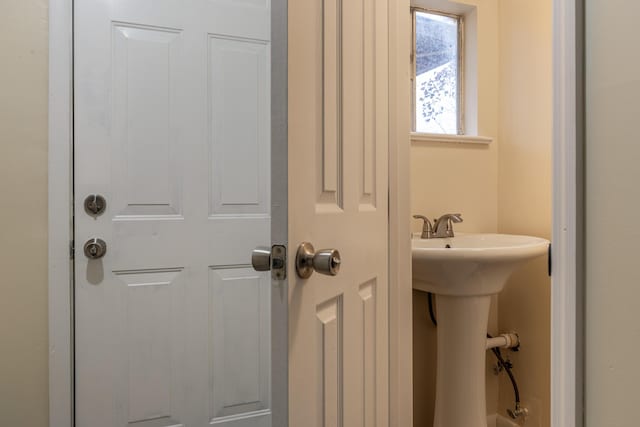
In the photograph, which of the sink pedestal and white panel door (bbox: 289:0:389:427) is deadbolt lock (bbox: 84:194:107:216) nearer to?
white panel door (bbox: 289:0:389:427)

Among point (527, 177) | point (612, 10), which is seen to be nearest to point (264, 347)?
point (527, 177)

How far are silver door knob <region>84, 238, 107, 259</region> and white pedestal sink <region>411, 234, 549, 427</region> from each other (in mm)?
1031

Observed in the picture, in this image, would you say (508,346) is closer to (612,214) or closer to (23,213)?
(612,214)

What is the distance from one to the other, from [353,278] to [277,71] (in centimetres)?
43

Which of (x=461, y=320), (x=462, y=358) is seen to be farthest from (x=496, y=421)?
(x=461, y=320)

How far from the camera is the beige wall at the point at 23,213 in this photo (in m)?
1.35

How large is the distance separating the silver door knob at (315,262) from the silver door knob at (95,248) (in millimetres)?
1059

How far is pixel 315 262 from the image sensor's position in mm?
651

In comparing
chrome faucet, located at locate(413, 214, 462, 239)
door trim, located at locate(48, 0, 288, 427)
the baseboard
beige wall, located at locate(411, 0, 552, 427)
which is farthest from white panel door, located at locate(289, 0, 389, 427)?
door trim, located at locate(48, 0, 288, 427)

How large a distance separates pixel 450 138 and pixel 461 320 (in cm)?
71

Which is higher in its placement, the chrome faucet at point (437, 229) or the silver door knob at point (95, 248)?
the chrome faucet at point (437, 229)

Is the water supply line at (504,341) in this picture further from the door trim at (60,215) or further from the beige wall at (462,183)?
the door trim at (60,215)

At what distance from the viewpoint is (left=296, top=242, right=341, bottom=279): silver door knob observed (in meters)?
0.64

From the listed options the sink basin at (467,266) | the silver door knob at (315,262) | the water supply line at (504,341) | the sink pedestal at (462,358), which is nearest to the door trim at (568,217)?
the silver door knob at (315,262)
